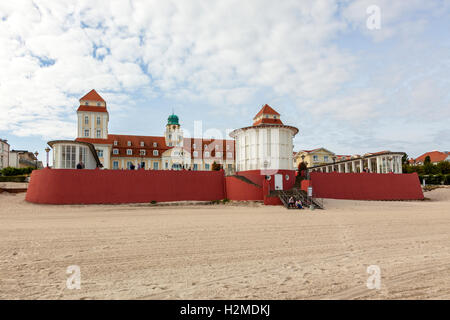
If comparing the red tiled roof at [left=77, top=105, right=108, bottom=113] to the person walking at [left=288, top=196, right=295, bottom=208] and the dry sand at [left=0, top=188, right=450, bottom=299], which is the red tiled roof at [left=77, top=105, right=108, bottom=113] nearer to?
the person walking at [left=288, top=196, right=295, bottom=208]

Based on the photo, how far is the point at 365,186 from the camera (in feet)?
82.0

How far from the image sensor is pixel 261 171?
2236cm

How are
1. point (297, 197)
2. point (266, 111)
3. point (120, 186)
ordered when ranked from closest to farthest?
point (297, 197), point (120, 186), point (266, 111)

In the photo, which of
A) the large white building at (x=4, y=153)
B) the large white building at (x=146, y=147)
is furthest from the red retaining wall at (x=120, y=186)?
the large white building at (x=4, y=153)

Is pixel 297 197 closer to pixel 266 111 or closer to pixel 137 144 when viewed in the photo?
pixel 266 111

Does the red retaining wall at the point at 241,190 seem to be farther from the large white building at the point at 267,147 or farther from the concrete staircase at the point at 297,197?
the large white building at the point at 267,147

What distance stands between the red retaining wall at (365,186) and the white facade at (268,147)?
3227 mm

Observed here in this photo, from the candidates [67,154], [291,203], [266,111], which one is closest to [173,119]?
[266,111]

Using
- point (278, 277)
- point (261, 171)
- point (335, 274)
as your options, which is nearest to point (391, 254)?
point (335, 274)

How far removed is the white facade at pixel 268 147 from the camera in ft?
74.0

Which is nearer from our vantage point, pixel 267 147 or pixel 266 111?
pixel 267 147

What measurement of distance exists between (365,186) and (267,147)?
10264mm
